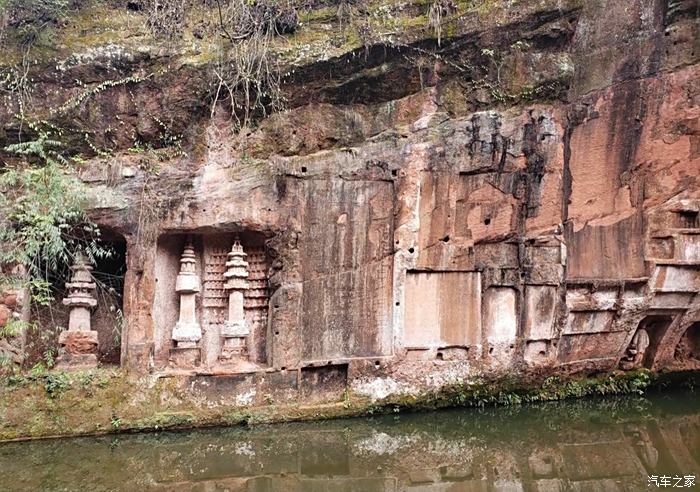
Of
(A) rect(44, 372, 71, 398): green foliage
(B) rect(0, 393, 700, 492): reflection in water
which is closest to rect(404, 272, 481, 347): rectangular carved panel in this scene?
(B) rect(0, 393, 700, 492): reflection in water

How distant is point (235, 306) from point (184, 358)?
99 cm

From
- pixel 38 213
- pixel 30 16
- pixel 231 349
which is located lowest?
pixel 231 349

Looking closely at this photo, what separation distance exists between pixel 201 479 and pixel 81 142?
16.0ft

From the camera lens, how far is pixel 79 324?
320 inches

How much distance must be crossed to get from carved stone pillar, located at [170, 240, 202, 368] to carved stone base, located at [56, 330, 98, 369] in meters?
1.06

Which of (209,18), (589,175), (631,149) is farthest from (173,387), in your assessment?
(631,149)

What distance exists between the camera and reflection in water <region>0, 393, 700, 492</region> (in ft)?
19.4

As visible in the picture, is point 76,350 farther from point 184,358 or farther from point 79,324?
point 184,358

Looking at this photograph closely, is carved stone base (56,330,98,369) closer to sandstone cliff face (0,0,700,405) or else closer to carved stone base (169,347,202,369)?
sandstone cliff face (0,0,700,405)

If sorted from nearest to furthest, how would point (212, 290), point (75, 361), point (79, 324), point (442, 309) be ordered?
point (75, 361) → point (79, 324) → point (442, 309) → point (212, 290)

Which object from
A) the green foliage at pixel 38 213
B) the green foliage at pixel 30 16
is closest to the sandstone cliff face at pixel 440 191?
the green foliage at pixel 30 16

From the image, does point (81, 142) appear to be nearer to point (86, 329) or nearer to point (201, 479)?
point (86, 329)

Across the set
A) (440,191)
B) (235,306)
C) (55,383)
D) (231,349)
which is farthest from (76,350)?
(440,191)

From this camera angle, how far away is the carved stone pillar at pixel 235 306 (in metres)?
8.40
